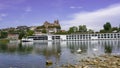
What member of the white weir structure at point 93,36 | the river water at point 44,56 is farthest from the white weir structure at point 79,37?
the river water at point 44,56

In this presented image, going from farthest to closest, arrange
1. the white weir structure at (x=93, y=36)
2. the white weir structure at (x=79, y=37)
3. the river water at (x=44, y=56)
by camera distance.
→ the white weir structure at (x=93, y=36) → the white weir structure at (x=79, y=37) → the river water at (x=44, y=56)

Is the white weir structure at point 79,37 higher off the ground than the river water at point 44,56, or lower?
higher

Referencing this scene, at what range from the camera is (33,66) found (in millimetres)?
37062

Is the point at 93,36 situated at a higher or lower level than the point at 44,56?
higher

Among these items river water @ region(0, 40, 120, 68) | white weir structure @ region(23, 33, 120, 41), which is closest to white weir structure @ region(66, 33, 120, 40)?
white weir structure @ region(23, 33, 120, 41)

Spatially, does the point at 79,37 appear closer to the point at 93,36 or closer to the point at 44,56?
the point at 93,36

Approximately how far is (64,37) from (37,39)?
1966 centimetres

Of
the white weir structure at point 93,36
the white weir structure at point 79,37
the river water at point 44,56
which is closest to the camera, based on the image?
the river water at point 44,56

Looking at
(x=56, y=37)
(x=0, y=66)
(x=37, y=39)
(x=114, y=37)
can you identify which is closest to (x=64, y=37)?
(x=56, y=37)

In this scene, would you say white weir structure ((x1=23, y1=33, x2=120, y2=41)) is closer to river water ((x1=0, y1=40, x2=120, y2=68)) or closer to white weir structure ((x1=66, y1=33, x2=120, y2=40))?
white weir structure ((x1=66, y1=33, x2=120, y2=40))

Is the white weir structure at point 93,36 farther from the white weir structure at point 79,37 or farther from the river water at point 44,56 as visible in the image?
the river water at point 44,56

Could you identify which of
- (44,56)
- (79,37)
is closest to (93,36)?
(79,37)

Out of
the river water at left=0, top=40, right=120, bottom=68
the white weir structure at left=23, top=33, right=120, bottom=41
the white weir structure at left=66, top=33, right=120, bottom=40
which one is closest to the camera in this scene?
the river water at left=0, top=40, right=120, bottom=68

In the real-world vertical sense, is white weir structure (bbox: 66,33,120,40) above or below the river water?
above
